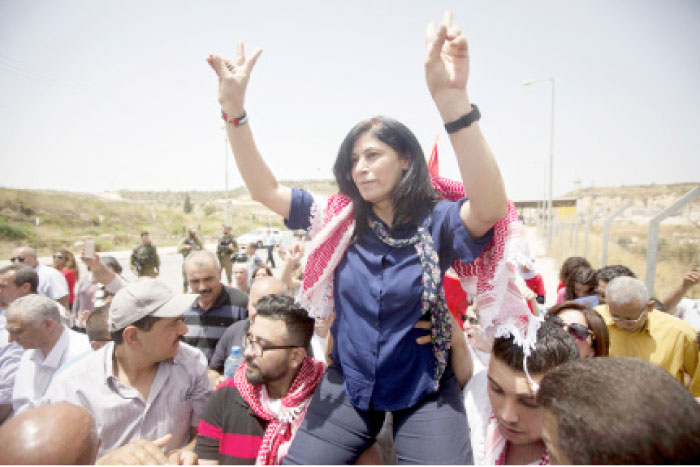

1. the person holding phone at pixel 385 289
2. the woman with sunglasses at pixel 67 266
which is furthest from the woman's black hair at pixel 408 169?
the woman with sunglasses at pixel 67 266

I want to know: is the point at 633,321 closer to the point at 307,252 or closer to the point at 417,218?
the point at 417,218

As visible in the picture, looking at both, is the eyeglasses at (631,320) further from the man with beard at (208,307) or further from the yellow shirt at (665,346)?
the man with beard at (208,307)

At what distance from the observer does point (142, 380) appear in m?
2.16

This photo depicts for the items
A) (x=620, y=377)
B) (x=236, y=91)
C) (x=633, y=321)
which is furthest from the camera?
(x=633, y=321)

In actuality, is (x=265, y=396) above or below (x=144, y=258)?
above

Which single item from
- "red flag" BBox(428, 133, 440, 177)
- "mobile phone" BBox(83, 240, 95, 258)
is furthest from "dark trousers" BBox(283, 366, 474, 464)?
"mobile phone" BBox(83, 240, 95, 258)

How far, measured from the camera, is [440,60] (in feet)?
3.97

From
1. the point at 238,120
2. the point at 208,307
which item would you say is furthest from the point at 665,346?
the point at 208,307

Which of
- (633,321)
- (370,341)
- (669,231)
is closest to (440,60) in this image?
(370,341)

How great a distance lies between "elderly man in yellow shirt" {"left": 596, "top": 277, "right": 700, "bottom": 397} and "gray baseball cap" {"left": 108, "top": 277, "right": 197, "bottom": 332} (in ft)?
9.95

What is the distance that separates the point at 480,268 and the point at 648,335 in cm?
230

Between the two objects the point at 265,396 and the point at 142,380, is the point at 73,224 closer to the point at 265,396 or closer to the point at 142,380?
the point at 142,380

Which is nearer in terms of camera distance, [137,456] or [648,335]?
[137,456]

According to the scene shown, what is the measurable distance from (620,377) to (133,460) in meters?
1.66
